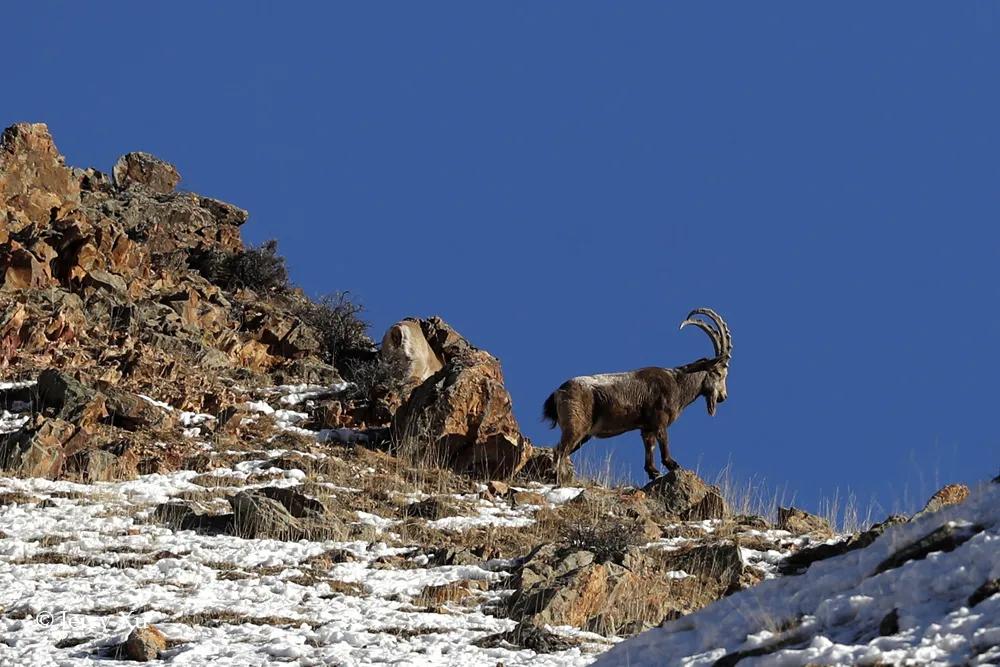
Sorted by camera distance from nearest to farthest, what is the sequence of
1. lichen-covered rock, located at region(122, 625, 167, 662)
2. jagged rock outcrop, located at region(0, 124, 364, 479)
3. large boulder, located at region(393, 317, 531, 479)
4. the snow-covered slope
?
the snow-covered slope
lichen-covered rock, located at region(122, 625, 167, 662)
jagged rock outcrop, located at region(0, 124, 364, 479)
large boulder, located at region(393, 317, 531, 479)

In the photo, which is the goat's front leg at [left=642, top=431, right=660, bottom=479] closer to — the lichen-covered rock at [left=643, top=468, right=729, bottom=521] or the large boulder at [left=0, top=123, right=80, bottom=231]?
the lichen-covered rock at [left=643, top=468, right=729, bottom=521]

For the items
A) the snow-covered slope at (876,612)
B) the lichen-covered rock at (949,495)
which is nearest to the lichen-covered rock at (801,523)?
the lichen-covered rock at (949,495)

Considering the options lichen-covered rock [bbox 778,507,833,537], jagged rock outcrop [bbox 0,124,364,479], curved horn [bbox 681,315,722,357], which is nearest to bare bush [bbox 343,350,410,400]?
jagged rock outcrop [bbox 0,124,364,479]

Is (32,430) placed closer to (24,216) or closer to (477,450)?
(477,450)

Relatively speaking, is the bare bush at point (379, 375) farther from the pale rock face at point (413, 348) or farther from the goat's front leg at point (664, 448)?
the goat's front leg at point (664, 448)

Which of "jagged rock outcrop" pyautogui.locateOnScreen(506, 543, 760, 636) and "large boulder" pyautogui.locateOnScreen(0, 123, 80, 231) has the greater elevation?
"large boulder" pyautogui.locateOnScreen(0, 123, 80, 231)

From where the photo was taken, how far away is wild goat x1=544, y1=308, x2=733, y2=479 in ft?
59.7

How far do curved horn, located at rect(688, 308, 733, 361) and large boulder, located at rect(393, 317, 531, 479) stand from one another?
14.5ft

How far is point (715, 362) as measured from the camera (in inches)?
794

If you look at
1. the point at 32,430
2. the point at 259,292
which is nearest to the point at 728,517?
the point at 32,430

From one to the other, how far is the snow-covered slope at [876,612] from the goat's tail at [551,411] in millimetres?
11691

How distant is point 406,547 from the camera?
11.8m

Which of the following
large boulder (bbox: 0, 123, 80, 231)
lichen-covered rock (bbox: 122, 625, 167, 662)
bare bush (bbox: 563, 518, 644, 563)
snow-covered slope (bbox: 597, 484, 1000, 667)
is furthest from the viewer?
large boulder (bbox: 0, 123, 80, 231)

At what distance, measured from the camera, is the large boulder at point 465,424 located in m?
16.7
